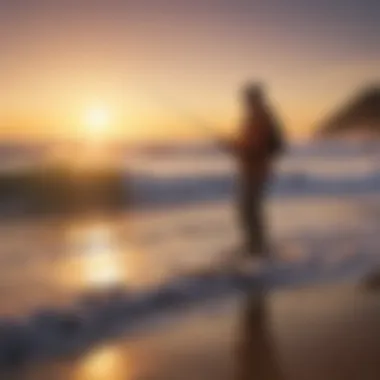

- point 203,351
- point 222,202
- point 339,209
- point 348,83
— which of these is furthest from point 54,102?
point 339,209

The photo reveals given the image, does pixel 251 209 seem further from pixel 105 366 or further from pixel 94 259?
pixel 105 366

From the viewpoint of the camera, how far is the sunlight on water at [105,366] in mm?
1343

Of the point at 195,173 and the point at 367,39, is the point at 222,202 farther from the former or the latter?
the point at 367,39

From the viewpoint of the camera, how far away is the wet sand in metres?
1.37

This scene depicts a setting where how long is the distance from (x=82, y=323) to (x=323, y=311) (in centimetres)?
52

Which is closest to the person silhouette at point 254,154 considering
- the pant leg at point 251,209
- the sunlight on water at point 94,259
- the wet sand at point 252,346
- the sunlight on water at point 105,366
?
the pant leg at point 251,209

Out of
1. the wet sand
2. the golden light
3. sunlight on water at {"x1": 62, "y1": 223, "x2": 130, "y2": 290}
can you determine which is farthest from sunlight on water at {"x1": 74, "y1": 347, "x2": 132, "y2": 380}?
the golden light

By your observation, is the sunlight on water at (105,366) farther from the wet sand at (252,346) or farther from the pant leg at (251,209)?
the pant leg at (251,209)

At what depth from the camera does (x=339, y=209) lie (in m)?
1.91

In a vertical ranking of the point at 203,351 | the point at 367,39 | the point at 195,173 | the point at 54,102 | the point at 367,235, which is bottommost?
the point at 203,351

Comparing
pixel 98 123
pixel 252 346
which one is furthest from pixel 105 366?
pixel 98 123

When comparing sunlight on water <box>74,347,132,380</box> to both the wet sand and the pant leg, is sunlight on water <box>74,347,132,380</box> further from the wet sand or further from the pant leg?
the pant leg

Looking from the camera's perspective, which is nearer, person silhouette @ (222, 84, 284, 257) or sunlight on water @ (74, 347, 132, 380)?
sunlight on water @ (74, 347, 132, 380)

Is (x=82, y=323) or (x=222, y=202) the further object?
(x=222, y=202)
